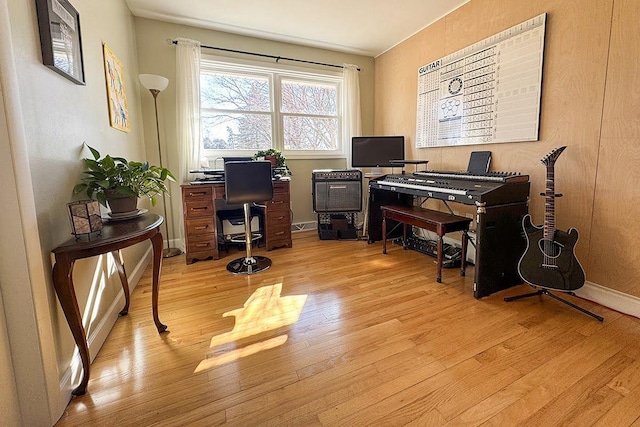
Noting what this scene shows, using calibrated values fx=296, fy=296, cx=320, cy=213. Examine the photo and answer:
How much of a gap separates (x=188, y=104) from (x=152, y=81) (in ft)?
1.40

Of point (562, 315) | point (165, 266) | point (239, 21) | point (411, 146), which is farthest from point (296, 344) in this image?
point (239, 21)

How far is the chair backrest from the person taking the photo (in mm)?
2449

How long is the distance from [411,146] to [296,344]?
2.83 meters

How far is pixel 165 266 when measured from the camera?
112 inches

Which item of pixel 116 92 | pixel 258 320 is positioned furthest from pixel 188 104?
pixel 258 320

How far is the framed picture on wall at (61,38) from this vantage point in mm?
1254

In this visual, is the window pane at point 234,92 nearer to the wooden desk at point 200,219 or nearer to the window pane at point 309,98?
the window pane at point 309,98

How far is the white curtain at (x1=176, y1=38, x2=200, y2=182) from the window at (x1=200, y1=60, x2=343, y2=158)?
0.19 m

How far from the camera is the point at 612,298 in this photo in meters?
1.92

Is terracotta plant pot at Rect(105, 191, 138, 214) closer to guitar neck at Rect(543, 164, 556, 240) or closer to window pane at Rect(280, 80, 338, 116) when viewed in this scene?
guitar neck at Rect(543, 164, 556, 240)

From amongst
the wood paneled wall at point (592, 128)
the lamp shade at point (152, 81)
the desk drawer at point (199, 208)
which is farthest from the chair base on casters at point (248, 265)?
the wood paneled wall at point (592, 128)

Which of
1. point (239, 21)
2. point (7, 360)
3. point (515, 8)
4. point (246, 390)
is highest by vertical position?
point (239, 21)

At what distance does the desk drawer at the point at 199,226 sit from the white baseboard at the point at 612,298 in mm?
3091

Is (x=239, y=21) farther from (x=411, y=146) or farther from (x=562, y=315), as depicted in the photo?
(x=562, y=315)
